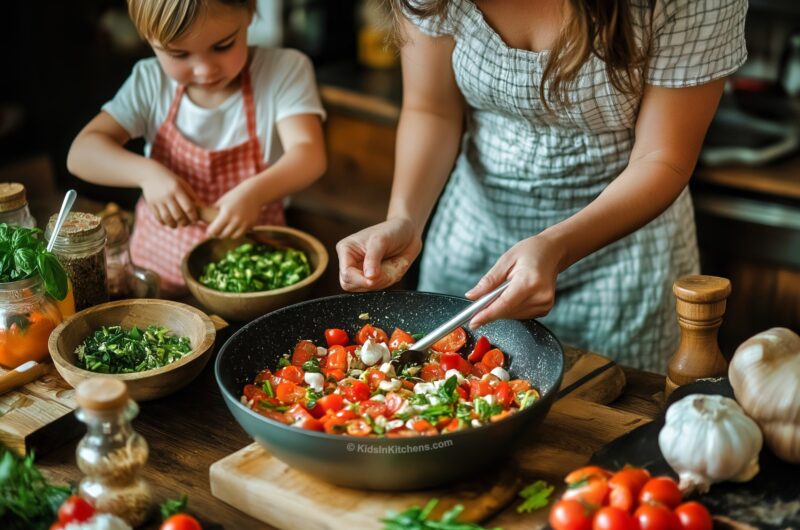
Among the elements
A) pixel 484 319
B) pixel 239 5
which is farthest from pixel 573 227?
pixel 239 5

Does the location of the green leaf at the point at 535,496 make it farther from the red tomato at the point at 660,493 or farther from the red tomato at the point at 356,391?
the red tomato at the point at 356,391

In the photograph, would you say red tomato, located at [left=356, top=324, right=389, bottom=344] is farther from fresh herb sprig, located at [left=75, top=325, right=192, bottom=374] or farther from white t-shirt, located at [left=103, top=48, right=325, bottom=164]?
white t-shirt, located at [left=103, top=48, right=325, bottom=164]

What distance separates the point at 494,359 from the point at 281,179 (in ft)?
2.28

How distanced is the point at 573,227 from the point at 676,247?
546 millimetres

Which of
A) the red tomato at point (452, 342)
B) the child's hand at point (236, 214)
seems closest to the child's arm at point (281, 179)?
the child's hand at point (236, 214)

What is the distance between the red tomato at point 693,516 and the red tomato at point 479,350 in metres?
0.47

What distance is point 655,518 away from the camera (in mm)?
1041

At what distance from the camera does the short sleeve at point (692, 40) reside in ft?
4.99

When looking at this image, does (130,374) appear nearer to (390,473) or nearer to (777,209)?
(390,473)

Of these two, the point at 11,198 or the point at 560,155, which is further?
the point at 560,155

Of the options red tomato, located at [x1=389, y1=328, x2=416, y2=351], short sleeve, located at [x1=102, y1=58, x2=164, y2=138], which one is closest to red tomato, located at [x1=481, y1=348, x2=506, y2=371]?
red tomato, located at [x1=389, y1=328, x2=416, y2=351]

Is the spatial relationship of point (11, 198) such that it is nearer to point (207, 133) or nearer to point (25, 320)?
point (25, 320)

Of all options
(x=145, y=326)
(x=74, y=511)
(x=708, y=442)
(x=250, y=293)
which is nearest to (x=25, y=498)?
(x=74, y=511)

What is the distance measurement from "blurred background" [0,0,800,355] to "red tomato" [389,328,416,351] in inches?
47.2
